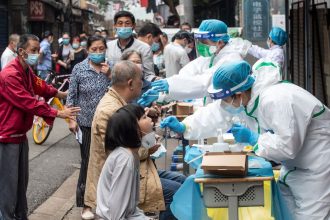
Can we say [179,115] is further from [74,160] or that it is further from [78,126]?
[74,160]

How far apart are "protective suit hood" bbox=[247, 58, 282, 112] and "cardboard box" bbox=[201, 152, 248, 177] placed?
1.50 feet

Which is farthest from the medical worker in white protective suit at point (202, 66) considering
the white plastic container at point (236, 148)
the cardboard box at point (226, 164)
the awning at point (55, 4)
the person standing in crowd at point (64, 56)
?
the awning at point (55, 4)

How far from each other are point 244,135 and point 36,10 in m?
24.5

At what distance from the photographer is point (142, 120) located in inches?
188

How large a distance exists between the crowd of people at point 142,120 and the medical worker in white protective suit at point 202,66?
0.01m

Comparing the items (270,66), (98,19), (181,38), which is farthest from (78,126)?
(98,19)

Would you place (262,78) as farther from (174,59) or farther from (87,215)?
(174,59)

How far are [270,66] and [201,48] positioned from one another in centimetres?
268

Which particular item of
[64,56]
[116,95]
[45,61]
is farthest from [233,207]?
[64,56]

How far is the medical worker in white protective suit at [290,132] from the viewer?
4727mm

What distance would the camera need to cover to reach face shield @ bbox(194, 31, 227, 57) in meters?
7.66

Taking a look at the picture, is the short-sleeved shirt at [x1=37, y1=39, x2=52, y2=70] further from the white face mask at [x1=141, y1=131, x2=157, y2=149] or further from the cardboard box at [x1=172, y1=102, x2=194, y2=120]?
the white face mask at [x1=141, y1=131, x2=157, y2=149]

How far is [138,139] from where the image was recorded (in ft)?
15.4

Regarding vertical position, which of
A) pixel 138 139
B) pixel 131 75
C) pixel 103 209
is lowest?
pixel 103 209
